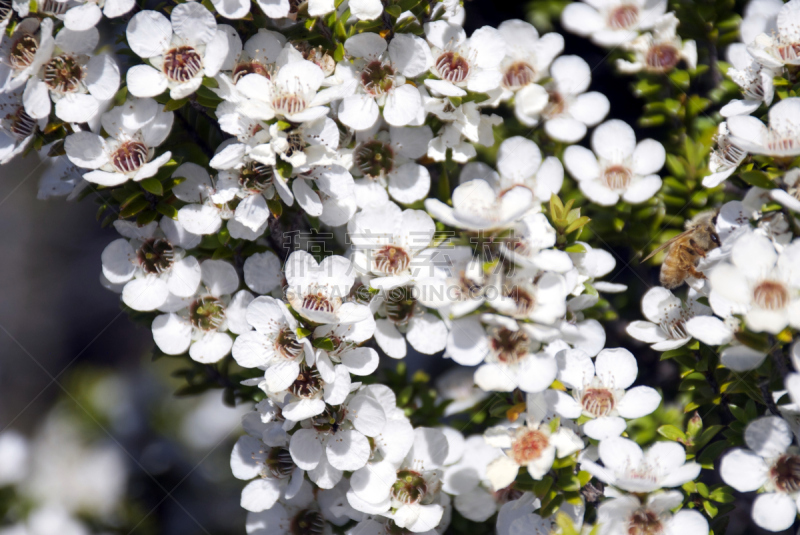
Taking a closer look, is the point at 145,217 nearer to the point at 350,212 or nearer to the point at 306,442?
the point at 350,212

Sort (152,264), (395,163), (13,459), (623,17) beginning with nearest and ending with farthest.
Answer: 1. (152,264)
2. (395,163)
3. (623,17)
4. (13,459)

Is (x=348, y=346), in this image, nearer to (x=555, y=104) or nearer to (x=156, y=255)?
(x=156, y=255)

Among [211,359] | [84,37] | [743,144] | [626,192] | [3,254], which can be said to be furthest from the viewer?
[3,254]

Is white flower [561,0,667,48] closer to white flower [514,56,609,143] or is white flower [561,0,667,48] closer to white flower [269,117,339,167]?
white flower [514,56,609,143]

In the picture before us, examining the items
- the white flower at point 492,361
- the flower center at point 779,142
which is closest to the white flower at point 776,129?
the flower center at point 779,142

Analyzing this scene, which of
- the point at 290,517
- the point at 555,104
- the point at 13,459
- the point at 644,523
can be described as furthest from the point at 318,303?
the point at 13,459

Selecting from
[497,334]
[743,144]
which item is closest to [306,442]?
[497,334]
